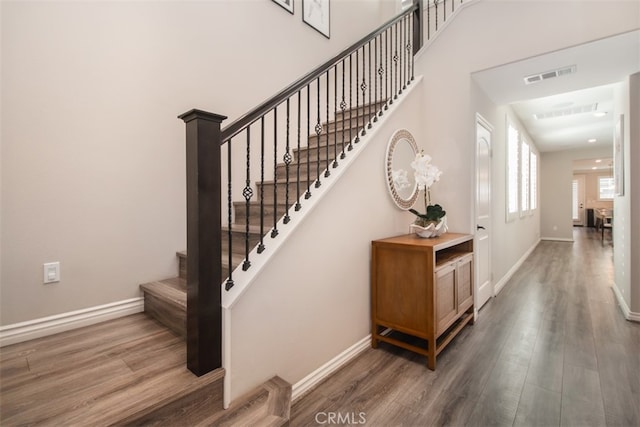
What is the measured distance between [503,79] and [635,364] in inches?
106

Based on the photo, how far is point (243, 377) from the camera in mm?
1490

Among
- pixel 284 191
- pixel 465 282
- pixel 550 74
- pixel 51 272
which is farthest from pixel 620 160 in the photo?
pixel 51 272

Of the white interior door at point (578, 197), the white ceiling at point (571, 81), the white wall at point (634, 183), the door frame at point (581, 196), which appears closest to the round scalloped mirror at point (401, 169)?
the white ceiling at point (571, 81)

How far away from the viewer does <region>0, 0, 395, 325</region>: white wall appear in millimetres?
1739

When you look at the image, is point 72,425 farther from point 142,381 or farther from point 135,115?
point 135,115

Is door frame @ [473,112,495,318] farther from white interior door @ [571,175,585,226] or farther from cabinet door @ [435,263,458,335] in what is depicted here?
white interior door @ [571,175,585,226]

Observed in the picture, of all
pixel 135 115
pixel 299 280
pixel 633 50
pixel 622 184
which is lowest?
pixel 299 280

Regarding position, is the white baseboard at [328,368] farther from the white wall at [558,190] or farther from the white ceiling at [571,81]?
the white wall at [558,190]

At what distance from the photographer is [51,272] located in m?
1.86

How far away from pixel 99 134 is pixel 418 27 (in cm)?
341

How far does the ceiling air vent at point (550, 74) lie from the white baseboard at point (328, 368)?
9.84ft

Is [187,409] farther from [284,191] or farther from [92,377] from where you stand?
[284,191]

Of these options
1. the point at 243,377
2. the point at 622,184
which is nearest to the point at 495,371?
the point at 243,377

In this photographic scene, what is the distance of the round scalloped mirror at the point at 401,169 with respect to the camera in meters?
2.58
